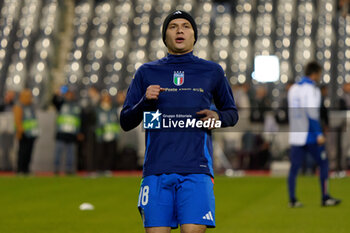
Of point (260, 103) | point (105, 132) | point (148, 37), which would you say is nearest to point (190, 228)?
point (105, 132)

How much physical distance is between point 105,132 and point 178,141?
39.9ft

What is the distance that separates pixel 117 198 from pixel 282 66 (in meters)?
27.8

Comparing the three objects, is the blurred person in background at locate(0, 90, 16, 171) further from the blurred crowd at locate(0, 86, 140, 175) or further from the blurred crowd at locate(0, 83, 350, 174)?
the blurred crowd at locate(0, 86, 140, 175)

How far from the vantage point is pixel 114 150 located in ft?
52.9

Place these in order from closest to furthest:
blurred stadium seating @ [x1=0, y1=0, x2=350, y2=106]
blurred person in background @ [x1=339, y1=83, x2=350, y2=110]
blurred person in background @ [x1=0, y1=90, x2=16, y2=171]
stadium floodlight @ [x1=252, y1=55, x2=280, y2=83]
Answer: blurred person in background @ [x1=339, y1=83, x2=350, y2=110] < blurred person in background @ [x1=0, y1=90, x2=16, y2=171] < stadium floodlight @ [x1=252, y1=55, x2=280, y2=83] < blurred stadium seating @ [x1=0, y1=0, x2=350, y2=106]

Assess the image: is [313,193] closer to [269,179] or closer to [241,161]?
[269,179]

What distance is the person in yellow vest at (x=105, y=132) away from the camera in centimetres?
1469

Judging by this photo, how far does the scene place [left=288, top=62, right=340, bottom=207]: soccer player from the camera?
26.6 feet

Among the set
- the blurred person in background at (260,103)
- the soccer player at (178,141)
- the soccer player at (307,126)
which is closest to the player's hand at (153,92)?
the soccer player at (178,141)

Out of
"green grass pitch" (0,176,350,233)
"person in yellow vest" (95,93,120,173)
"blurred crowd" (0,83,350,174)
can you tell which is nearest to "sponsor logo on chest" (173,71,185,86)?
"green grass pitch" (0,176,350,233)

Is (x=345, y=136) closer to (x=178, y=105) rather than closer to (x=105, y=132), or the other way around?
(x=105, y=132)

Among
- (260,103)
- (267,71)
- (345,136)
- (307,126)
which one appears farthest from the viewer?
(267,71)

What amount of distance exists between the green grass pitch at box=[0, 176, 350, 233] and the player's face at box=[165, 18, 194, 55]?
136 inches

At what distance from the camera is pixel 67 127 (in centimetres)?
1465
